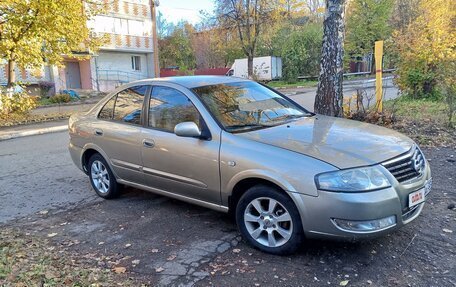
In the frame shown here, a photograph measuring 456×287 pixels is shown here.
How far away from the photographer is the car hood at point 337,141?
3.29m

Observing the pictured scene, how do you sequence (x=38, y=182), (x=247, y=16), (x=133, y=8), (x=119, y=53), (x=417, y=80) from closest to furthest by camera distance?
(x=38, y=182) < (x=417, y=80) < (x=247, y=16) < (x=133, y=8) < (x=119, y=53)

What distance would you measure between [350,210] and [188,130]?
1746 mm

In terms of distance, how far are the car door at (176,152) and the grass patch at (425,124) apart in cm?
503

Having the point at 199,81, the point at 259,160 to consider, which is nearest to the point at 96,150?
the point at 199,81

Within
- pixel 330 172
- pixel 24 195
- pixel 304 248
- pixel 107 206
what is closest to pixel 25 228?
pixel 107 206

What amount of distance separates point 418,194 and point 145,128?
2999 millimetres

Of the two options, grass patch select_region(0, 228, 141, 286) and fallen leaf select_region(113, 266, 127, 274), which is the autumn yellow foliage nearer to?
fallen leaf select_region(113, 266, 127, 274)

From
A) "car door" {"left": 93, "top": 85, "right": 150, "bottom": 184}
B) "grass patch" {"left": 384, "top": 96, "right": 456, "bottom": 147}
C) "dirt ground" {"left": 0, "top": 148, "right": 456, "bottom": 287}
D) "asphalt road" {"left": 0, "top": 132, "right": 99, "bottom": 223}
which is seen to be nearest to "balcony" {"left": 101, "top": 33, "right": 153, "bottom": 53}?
"asphalt road" {"left": 0, "top": 132, "right": 99, "bottom": 223}

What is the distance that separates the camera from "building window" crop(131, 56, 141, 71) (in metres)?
34.8

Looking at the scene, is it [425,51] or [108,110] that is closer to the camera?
[108,110]

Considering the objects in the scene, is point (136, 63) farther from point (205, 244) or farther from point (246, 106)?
point (205, 244)

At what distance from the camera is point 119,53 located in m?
33.3

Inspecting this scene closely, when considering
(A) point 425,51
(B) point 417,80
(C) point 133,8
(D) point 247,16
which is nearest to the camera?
(A) point 425,51

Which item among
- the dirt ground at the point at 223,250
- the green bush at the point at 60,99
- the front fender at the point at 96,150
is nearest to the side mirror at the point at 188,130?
the dirt ground at the point at 223,250
